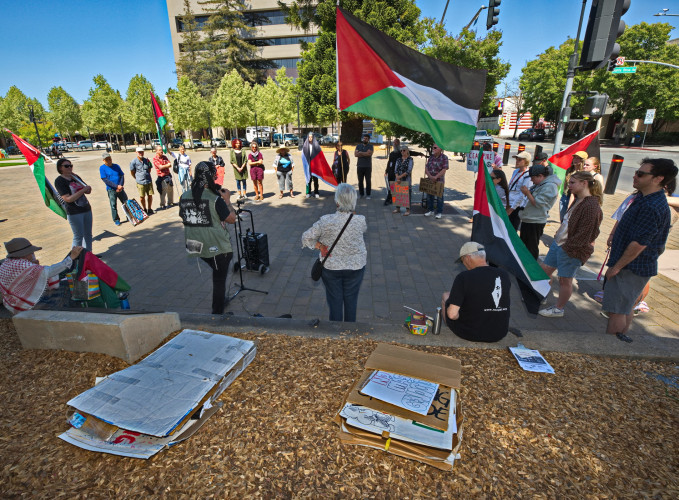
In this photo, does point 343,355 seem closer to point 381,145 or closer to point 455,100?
point 455,100

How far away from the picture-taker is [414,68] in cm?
400

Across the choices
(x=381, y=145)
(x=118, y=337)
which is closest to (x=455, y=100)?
(x=118, y=337)

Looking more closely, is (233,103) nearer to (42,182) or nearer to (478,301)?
(42,182)

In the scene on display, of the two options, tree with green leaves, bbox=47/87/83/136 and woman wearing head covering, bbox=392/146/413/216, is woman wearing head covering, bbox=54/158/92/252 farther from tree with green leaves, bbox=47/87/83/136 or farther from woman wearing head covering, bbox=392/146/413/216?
tree with green leaves, bbox=47/87/83/136

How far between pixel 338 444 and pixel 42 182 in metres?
7.15

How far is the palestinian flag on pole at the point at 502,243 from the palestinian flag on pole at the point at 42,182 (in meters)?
7.01

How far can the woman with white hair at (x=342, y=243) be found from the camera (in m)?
3.66

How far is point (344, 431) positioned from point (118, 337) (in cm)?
198

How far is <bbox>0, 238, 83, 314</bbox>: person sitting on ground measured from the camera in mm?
3543

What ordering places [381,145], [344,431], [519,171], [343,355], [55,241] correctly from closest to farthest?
1. [344,431]
2. [343,355]
3. [519,171]
4. [55,241]
5. [381,145]

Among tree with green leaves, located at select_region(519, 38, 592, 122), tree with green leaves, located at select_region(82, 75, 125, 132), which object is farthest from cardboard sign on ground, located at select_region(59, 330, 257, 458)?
tree with green leaves, located at select_region(82, 75, 125, 132)

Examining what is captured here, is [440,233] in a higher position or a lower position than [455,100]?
lower

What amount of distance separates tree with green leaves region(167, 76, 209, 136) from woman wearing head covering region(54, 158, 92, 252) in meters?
43.5

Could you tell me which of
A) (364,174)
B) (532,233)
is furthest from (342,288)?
(364,174)
